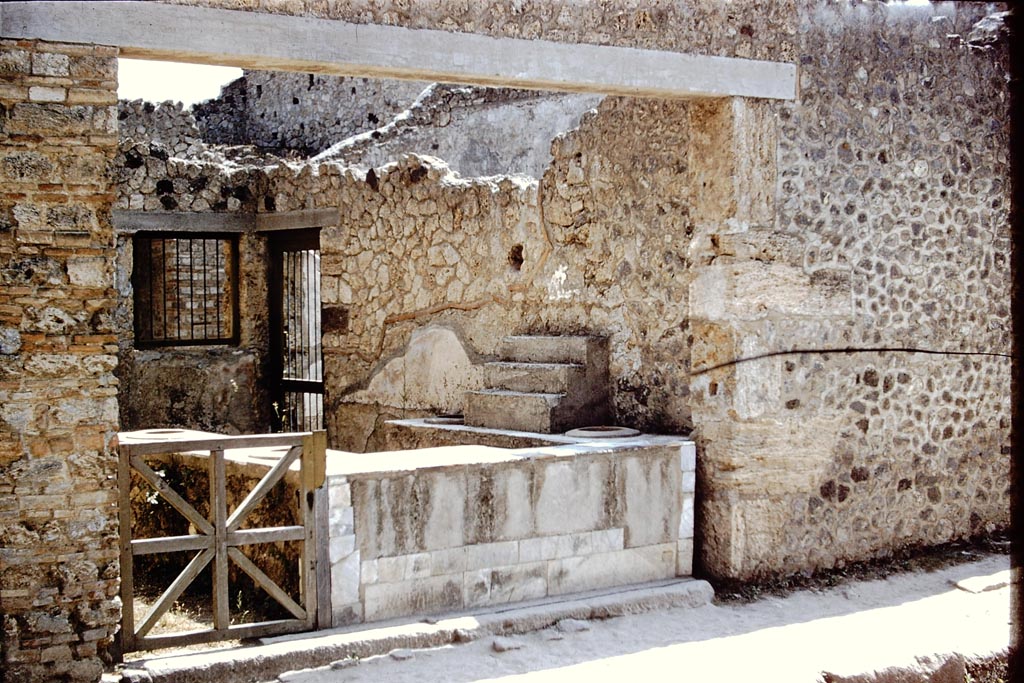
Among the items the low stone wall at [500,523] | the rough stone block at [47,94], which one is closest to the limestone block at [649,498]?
the low stone wall at [500,523]

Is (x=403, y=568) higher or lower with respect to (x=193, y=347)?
lower

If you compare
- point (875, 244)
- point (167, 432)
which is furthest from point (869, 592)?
point (167, 432)

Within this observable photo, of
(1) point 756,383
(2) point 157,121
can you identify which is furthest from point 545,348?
(2) point 157,121

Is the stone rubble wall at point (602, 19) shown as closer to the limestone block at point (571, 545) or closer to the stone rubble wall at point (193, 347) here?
the limestone block at point (571, 545)

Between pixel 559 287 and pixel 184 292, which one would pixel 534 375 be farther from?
pixel 184 292

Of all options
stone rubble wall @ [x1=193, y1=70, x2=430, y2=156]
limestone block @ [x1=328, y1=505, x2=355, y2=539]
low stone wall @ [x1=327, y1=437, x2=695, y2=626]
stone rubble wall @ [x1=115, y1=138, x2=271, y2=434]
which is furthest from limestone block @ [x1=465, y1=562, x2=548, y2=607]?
stone rubble wall @ [x1=193, y1=70, x2=430, y2=156]

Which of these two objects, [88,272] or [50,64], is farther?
[88,272]

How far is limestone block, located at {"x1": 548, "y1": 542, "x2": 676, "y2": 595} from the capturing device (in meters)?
6.11

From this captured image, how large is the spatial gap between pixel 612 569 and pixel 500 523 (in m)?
0.82

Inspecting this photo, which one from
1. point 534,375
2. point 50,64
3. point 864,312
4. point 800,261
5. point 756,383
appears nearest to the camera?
point 50,64

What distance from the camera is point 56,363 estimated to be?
4793 millimetres

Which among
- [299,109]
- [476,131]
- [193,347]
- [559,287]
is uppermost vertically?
[299,109]

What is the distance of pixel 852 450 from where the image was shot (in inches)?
272

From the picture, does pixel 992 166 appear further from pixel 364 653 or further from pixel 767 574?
pixel 364 653
